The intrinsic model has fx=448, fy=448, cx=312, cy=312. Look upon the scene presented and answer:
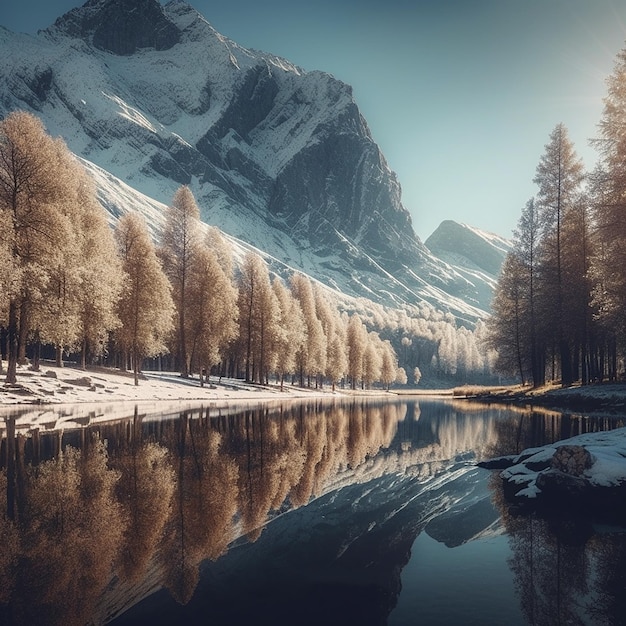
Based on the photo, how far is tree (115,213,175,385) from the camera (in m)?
37.9

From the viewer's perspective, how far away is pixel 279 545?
276 inches

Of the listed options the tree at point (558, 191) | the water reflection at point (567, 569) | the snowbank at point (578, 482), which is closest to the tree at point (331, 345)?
the tree at point (558, 191)

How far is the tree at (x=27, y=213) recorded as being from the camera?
23.6 m

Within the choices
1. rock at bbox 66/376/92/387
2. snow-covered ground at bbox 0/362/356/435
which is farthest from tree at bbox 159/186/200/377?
rock at bbox 66/376/92/387

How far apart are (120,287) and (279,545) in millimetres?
28233

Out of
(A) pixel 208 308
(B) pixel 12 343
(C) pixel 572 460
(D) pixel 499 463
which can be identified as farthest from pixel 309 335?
(C) pixel 572 460

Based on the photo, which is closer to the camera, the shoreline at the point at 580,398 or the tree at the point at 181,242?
the shoreline at the point at 580,398

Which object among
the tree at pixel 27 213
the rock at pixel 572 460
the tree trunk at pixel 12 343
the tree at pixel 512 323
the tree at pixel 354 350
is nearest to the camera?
the rock at pixel 572 460

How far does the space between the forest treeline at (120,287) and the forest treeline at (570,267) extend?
1029 inches

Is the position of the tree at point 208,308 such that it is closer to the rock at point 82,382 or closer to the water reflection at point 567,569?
the rock at point 82,382

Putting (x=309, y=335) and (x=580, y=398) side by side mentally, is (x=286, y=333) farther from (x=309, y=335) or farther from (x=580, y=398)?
(x=580, y=398)

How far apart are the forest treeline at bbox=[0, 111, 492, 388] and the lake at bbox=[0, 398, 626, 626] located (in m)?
13.9

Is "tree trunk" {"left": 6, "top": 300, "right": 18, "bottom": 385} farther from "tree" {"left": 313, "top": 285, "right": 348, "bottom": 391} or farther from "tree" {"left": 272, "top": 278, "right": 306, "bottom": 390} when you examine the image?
"tree" {"left": 313, "top": 285, "right": 348, "bottom": 391}

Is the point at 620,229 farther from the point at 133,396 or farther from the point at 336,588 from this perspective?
the point at 133,396
